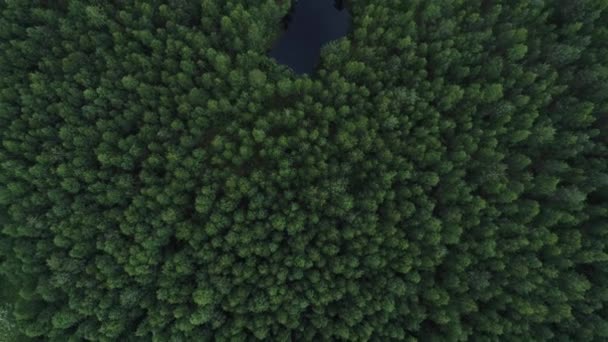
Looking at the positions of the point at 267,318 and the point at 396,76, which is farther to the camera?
the point at 396,76

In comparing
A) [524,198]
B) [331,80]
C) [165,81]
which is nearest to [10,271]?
[165,81]

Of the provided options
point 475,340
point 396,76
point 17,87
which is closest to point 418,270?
point 475,340

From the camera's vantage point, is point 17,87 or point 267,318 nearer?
point 267,318

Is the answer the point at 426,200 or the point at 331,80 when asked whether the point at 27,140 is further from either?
the point at 426,200

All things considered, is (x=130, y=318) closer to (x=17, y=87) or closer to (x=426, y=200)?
(x=17, y=87)

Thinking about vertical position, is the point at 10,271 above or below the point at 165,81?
below

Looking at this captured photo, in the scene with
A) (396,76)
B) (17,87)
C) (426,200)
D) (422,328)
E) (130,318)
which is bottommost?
(130,318)
